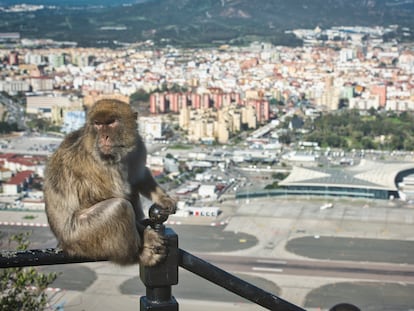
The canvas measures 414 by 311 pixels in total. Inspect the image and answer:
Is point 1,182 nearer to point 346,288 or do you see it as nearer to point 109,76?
point 346,288

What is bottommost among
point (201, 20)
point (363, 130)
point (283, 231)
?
point (283, 231)

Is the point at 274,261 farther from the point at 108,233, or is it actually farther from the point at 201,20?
the point at 201,20

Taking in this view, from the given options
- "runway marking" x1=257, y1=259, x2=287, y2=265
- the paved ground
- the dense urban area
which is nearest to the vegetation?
the dense urban area

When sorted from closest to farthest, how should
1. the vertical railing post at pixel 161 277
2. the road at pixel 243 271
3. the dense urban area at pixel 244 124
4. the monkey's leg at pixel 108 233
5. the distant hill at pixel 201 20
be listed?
the vertical railing post at pixel 161 277 → the monkey's leg at pixel 108 233 → the road at pixel 243 271 → the dense urban area at pixel 244 124 → the distant hill at pixel 201 20

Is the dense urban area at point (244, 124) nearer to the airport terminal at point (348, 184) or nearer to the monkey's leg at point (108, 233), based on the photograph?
the airport terminal at point (348, 184)

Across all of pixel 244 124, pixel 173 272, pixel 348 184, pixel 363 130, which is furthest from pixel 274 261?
pixel 244 124

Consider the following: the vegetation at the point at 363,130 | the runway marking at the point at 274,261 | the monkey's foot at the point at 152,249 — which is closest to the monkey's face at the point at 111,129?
the monkey's foot at the point at 152,249
